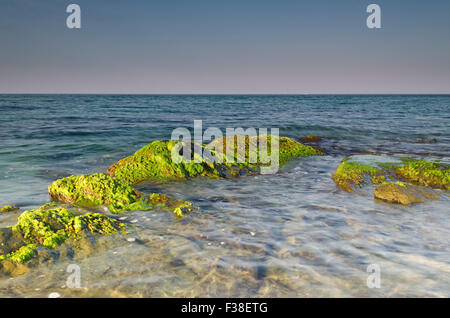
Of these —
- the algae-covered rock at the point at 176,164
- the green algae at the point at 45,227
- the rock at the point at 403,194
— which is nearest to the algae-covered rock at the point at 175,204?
the green algae at the point at 45,227

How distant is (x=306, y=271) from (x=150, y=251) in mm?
2025

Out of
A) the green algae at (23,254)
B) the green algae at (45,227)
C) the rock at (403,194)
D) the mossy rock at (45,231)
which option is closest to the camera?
the green algae at (23,254)

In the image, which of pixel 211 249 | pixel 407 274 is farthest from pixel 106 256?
pixel 407 274

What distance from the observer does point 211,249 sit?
429cm

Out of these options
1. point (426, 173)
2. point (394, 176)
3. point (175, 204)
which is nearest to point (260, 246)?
point (175, 204)

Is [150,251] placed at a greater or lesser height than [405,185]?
lesser

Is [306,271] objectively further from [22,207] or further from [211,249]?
[22,207]

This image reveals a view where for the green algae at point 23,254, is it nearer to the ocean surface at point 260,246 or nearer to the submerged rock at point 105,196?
the ocean surface at point 260,246

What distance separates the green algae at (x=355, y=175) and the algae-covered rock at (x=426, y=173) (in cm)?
58

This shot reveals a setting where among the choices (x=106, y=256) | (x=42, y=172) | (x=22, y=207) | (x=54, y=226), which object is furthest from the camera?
(x=42, y=172)

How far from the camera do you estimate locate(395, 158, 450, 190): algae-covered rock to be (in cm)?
767

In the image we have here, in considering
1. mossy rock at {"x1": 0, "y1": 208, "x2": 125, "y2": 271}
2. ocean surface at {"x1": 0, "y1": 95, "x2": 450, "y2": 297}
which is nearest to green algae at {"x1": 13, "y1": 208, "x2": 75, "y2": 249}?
mossy rock at {"x1": 0, "y1": 208, "x2": 125, "y2": 271}

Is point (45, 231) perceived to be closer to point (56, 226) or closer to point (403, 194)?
point (56, 226)

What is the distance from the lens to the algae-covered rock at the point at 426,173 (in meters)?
7.67
